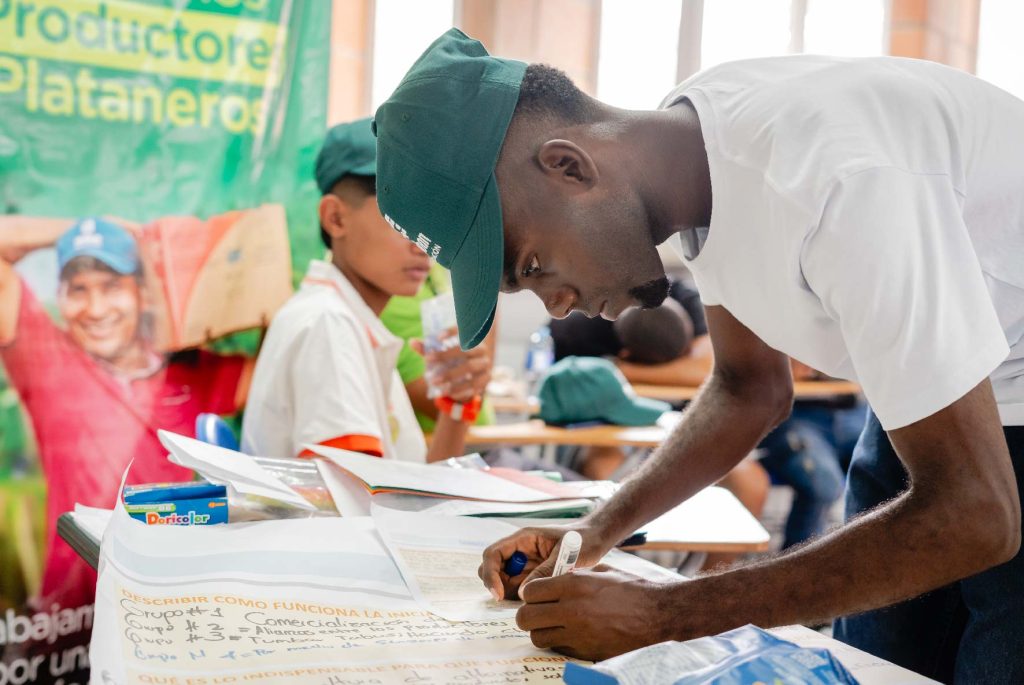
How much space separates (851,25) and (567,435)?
146 inches

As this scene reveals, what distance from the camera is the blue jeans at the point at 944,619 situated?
0.95m

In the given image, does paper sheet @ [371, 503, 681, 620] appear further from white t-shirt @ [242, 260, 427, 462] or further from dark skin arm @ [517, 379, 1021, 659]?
white t-shirt @ [242, 260, 427, 462]

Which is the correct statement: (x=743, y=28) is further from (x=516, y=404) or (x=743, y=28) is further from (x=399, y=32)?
(x=516, y=404)

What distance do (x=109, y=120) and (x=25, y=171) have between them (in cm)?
22

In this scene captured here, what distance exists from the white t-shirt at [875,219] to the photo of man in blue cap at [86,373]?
1586mm

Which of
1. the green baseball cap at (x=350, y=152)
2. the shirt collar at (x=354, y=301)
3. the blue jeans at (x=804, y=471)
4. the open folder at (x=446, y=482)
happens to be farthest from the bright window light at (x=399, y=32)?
the open folder at (x=446, y=482)

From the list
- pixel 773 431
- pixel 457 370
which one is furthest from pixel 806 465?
pixel 457 370

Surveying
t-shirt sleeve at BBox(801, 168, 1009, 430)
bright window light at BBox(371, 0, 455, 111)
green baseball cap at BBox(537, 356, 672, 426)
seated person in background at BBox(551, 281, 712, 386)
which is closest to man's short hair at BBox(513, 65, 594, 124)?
t-shirt sleeve at BBox(801, 168, 1009, 430)

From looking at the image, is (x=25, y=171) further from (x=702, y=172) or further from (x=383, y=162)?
(x=702, y=172)

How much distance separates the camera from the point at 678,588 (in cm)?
83

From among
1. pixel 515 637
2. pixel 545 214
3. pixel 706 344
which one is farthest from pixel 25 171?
pixel 706 344

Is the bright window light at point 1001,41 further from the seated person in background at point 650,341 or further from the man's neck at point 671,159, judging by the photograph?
the man's neck at point 671,159

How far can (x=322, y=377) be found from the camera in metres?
1.73

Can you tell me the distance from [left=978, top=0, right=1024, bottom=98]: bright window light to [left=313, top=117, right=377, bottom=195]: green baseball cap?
181 inches
